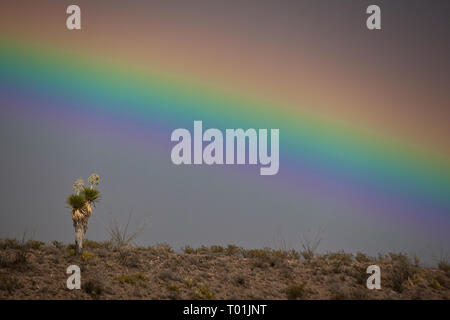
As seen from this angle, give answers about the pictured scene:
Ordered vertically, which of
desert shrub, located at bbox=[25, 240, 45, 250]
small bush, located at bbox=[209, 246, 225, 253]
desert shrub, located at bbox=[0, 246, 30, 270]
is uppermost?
desert shrub, located at bbox=[25, 240, 45, 250]

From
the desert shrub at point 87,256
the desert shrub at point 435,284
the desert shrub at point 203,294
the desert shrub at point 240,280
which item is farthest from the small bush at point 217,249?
the desert shrub at point 435,284

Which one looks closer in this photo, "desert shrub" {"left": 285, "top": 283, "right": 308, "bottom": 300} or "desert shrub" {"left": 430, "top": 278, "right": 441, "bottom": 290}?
"desert shrub" {"left": 285, "top": 283, "right": 308, "bottom": 300}

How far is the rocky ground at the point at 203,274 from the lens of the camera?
1794cm

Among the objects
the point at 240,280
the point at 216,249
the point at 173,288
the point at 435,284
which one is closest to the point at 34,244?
the point at 173,288

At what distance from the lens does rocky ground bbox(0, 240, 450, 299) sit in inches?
706

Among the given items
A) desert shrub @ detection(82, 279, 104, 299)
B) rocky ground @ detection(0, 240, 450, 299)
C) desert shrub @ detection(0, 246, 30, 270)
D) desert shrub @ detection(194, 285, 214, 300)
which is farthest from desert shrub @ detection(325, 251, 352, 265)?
desert shrub @ detection(0, 246, 30, 270)

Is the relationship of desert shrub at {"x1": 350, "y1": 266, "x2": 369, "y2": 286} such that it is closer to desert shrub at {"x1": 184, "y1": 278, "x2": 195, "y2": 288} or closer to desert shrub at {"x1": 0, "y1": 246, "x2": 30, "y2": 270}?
desert shrub at {"x1": 184, "y1": 278, "x2": 195, "y2": 288}

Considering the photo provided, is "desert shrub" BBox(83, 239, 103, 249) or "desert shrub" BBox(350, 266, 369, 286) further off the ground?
"desert shrub" BBox(83, 239, 103, 249)

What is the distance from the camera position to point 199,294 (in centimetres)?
1788

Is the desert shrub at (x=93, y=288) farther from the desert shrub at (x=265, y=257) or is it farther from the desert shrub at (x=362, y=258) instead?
the desert shrub at (x=362, y=258)

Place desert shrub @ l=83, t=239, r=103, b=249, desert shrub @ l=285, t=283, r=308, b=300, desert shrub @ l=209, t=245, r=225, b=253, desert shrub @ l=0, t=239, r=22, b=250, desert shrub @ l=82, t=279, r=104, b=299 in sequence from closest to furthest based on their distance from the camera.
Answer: desert shrub @ l=82, t=279, r=104, b=299 < desert shrub @ l=285, t=283, r=308, b=300 < desert shrub @ l=0, t=239, r=22, b=250 < desert shrub @ l=83, t=239, r=103, b=249 < desert shrub @ l=209, t=245, r=225, b=253
